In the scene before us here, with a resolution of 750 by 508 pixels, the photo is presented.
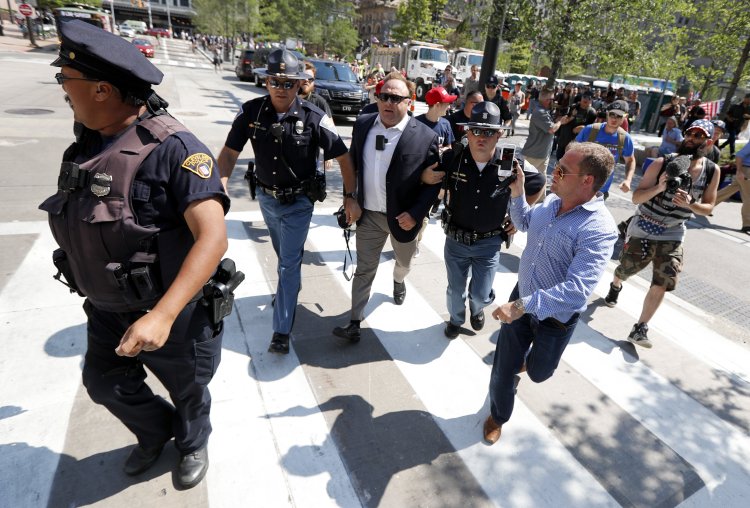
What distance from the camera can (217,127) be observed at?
11.2m

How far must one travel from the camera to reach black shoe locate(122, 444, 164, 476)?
2.39 metres

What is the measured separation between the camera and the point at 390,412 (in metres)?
3.03

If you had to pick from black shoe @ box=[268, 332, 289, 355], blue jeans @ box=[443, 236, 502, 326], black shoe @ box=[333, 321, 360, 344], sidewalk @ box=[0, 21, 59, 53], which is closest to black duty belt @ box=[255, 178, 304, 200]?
black shoe @ box=[268, 332, 289, 355]

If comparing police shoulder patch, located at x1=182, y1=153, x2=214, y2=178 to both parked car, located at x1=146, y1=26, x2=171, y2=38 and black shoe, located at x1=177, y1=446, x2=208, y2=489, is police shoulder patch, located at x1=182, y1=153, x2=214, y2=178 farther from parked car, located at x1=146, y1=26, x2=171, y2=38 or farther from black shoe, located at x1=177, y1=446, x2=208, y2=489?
parked car, located at x1=146, y1=26, x2=171, y2=38

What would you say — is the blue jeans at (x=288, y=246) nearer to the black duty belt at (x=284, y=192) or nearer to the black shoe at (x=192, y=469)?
the black duty belt at (x=284, y=192)

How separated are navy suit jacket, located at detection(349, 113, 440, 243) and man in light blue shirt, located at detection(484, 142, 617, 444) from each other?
2.65 ft

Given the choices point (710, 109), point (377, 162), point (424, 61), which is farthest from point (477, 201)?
point (424, 61)

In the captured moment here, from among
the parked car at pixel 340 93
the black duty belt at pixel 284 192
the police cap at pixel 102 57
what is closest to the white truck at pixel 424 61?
the parked car at pixel 340 93

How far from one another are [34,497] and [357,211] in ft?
8.60

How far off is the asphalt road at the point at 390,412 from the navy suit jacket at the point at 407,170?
1175mm

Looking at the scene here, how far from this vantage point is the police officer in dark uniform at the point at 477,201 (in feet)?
10.4

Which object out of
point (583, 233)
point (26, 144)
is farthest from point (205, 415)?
point (26, 144)

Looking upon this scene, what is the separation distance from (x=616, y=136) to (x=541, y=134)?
5.41 ft

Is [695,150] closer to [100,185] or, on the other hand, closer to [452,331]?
[452,331]
